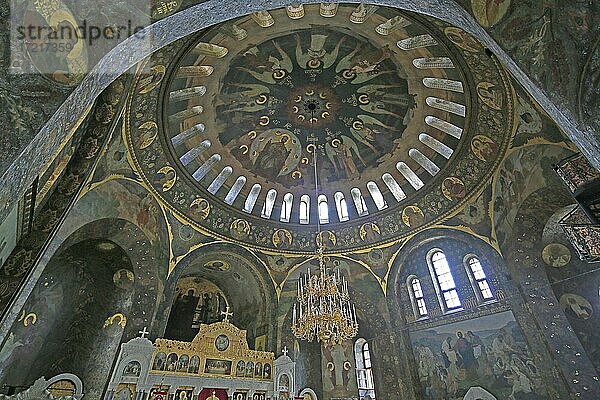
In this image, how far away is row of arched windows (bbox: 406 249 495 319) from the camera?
12.1m

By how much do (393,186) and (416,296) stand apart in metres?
4.36

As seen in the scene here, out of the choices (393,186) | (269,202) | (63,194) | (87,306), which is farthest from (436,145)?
(87,306)

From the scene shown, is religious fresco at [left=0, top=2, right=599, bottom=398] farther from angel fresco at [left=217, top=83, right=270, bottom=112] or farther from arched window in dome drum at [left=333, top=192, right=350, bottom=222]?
arched window in dome drum at [left=333, top=192, right=350, bottom=222]

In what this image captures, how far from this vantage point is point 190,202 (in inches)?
507

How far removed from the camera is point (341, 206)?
15.3m

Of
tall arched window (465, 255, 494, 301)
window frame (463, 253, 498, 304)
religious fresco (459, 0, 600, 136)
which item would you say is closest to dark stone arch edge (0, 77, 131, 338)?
religious fresco (459, 0, 600, 136)

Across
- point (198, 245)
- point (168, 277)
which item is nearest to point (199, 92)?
point (198, 245)

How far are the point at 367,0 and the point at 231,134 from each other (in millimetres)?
8438

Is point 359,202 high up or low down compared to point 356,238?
up

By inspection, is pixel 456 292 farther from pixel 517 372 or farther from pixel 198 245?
pixel 198 245

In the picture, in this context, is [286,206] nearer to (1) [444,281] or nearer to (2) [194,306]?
(2) [194,306]

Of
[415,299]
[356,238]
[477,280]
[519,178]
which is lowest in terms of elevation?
[477,280]

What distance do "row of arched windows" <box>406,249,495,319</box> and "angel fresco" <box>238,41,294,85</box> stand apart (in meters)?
8.67

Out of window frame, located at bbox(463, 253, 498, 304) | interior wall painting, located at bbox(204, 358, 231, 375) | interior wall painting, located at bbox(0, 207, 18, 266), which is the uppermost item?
window frame, located at bbox(463, 253, 498, 304)
